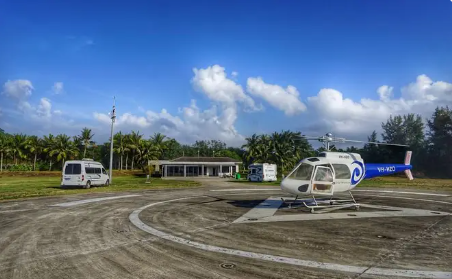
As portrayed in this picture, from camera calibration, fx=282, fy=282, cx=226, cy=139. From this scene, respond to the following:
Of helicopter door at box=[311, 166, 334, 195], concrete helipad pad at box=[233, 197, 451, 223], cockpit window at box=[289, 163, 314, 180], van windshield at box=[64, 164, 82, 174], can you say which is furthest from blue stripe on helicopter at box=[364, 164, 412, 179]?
van windshield at box=[64, 164, 82, 174]

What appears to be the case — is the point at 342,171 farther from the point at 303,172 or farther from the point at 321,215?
the point at 321,215

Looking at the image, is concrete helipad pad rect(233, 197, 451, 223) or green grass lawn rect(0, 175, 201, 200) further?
green grass lawn rect(0, 175, 201, 200)

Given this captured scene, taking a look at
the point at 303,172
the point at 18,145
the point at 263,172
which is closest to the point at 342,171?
the point at 303,172

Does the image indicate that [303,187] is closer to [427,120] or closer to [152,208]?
[152,208]

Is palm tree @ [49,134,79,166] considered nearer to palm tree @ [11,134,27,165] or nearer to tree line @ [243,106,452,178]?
palm tree @ [11,134,27,165]

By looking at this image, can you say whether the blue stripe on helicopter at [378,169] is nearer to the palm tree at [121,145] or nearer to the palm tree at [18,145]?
the palm tree at [121,145]

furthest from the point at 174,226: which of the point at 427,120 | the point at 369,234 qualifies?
the point at 427,120

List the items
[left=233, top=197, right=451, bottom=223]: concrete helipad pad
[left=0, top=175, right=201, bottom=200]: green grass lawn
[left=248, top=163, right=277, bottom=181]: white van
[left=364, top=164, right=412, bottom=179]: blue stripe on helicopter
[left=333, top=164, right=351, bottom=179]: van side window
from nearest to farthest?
[left=233, top=197, right=451, bottom=223]: concrete helipad pad, [left=333, top=164, right=351, bottom=179]: van side window, [left=364, top=164, right=412, bottom=179]: blue stripe on helicopter, [left=0, top=175, right=201, bottom=200]: green grass lawn, [left=248, top=163, right=277, bottom=181]: white van
